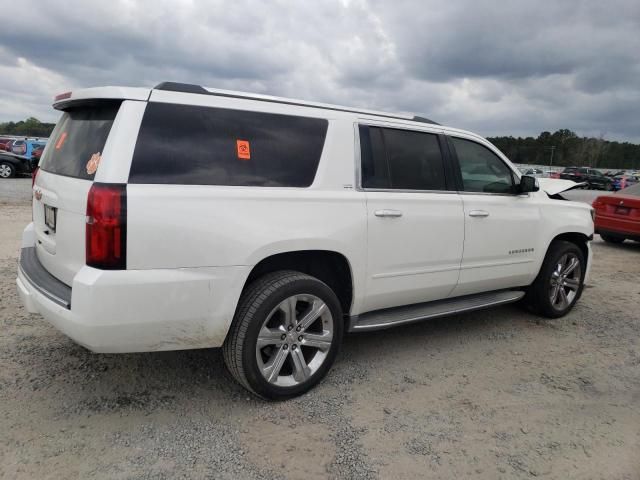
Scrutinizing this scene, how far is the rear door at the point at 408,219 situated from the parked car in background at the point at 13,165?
66.1 feet

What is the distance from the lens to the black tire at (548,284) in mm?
4930

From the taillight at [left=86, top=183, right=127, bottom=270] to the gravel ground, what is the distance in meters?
1.00

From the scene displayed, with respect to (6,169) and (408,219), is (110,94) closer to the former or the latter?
(408,219)

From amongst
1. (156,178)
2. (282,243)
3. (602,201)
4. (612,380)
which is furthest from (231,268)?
(602,201)

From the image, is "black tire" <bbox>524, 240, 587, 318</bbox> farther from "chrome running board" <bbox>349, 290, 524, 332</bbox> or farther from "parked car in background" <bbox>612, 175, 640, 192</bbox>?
"parked car in background" <bbox>612, 175, 640, 192</bbox>

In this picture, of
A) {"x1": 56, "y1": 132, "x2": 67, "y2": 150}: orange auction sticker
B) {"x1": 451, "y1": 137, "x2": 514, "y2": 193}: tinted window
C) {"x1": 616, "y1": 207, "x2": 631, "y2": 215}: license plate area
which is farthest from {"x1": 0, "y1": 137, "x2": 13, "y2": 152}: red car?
{"x1": 451, "y1": 137, "x2": 514, "y2": 193}: tinted window

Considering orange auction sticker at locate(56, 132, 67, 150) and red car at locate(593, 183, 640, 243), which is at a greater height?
orange auction sticker at locate(56, 132, 67, 150)

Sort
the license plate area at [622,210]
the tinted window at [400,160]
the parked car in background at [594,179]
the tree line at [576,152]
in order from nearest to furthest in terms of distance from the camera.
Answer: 1. the tinted window at [400,160]
2. the license plate area at [622,210]
3. the parked car in background at [594,179]
4. the tree line at [576,152]

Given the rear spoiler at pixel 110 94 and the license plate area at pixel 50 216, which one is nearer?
the rear spoiler at pixel 110 94

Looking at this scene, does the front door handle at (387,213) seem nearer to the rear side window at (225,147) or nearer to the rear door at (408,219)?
the rear door at (408,219)

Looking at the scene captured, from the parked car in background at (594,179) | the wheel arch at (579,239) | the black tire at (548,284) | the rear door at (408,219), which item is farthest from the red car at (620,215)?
the parked car in background at (594,179)

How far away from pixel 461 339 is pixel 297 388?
187 centimetres

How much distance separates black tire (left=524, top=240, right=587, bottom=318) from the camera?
4.93 meters

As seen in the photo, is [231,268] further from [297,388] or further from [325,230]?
[297,388]
